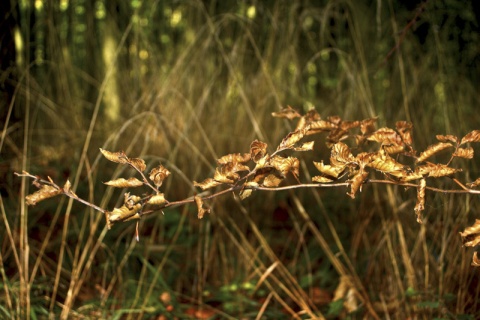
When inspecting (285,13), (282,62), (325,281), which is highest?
(285,13)

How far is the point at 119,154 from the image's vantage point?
1197 millimetres

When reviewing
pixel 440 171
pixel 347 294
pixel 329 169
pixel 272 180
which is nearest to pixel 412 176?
pixel 440 171

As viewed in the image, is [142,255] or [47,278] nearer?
[47,278]

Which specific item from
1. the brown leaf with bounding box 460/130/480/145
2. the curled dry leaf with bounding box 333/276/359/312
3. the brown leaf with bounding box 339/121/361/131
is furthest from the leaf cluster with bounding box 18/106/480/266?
the curled dry leaf with bounding box 333/276/359/312

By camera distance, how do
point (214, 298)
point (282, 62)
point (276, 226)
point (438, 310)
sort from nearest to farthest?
point (438, 310) → point (214, 298) → point (276, 226) → point (282, 62)

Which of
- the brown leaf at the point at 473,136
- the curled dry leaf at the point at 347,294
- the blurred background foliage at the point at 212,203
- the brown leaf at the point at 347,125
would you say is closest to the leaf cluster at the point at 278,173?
the brown leaf at the point at 473,136

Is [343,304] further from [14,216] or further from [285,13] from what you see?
[285,13]

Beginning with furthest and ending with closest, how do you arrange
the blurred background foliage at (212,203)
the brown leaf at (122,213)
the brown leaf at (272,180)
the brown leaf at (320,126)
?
the blurred background foliage at (212,203)
the brown leaf at (320,126)
the brown leaf at (272,180)
the brown leaf at (122,213)

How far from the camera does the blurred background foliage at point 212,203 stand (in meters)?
1.80

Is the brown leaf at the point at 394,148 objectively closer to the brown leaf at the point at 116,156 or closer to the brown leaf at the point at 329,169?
the brown leaf at the point at 329,169

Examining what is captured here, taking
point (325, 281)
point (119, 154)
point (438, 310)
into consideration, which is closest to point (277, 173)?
point (119, 154)

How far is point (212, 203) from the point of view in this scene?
199 cm

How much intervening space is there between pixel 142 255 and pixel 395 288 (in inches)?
32.3

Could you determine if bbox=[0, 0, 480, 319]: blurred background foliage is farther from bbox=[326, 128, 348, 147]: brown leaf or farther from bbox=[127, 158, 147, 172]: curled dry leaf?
bbox=[127, 158, 147, 172]: curled dry leaf
